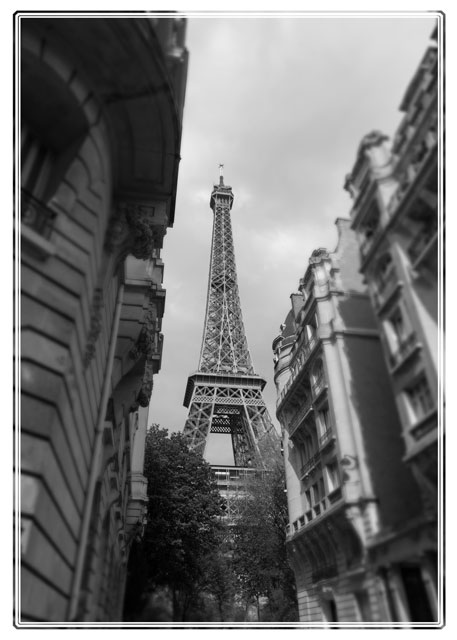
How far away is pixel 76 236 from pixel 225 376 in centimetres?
5596

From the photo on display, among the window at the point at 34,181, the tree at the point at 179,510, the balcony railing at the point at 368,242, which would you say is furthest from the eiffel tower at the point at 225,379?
the window at the point at 34,181

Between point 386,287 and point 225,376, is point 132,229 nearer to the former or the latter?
point 386,287

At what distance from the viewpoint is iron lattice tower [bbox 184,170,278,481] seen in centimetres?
5834

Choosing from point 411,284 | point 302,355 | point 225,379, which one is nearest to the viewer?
point 411,284

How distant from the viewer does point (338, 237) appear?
1126 cm

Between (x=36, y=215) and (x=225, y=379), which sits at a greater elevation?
(x=225, y=379)

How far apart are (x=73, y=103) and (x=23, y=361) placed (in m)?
4.81

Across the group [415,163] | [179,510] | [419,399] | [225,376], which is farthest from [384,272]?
[225,376]

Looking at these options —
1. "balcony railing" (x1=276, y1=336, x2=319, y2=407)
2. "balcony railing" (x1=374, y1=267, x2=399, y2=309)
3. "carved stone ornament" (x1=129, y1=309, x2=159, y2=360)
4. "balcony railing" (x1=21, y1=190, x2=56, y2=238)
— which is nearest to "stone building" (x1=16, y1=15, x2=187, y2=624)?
"balcony railing" (x1=21, y1=190, x2=56, y2=238)

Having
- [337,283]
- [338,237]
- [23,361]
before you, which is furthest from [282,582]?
[23,361]

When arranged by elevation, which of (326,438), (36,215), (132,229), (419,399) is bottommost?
(419,399)

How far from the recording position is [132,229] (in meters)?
10.8

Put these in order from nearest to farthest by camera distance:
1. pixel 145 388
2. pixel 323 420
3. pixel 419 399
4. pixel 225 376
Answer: pixel 419 399, pixel 323 420, pixel 145 388, pixel 225 376

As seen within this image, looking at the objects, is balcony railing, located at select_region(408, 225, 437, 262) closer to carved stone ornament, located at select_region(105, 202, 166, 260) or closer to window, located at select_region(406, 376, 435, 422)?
window, located at select_region(406, 376, 435, 422)
